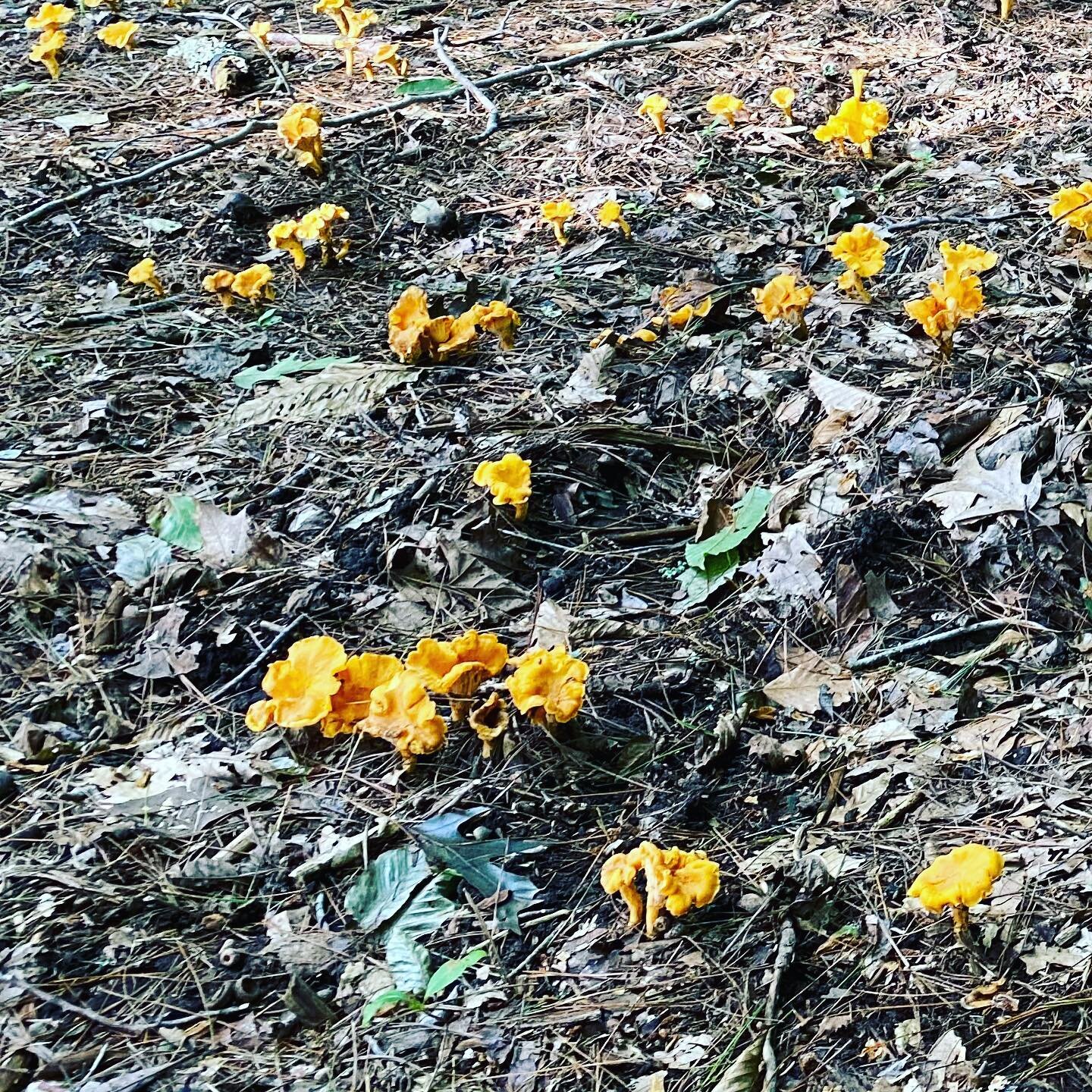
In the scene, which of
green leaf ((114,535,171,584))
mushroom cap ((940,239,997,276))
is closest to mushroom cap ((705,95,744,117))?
mushroom cap ((940,239,997,276))

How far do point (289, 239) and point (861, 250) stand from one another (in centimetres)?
198

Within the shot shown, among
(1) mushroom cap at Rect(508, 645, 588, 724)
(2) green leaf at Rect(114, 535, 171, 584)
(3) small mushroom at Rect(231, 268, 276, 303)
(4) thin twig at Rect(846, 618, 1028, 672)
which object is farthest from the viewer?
(3) small mushroom at Rect(231, 268, 276, 303)

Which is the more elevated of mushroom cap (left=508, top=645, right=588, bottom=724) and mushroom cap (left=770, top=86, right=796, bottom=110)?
mushroom cap (left=770, top=86, right=796, bottom=110)

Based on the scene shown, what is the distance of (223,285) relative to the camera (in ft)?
13.0

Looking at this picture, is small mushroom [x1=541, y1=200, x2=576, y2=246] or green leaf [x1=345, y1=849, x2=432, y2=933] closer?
green leaf [x1=345, y1=849, x2=432, y2=933]

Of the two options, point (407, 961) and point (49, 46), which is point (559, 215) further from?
point (49, 46)

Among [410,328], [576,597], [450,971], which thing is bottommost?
[450,971]

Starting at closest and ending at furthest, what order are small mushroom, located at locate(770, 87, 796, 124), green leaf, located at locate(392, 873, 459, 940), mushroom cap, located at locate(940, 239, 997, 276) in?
green leaf, located at locate(392, 873, 459, 940), mushroom cap, located at locate(940, 239, 997, 276), small mushroom, located at locate(770, 87, 796, 124)

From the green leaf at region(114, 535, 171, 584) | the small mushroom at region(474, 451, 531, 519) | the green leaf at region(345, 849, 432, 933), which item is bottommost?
the green leaf at region(345, 849, 432, 933)

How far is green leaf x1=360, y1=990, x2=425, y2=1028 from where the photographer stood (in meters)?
2.04

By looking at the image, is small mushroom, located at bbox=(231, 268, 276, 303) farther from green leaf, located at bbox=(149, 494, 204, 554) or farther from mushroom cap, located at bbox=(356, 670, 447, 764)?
mushroom cap, located at bbox=(356, 670, 447, 764)

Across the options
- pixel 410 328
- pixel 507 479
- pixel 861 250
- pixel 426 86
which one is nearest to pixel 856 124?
pixel 861 250

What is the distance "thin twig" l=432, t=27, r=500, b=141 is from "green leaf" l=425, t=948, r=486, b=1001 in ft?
12.3

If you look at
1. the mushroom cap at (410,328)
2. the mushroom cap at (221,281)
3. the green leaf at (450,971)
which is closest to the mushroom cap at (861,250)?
the mushroom cap at (410,328)
